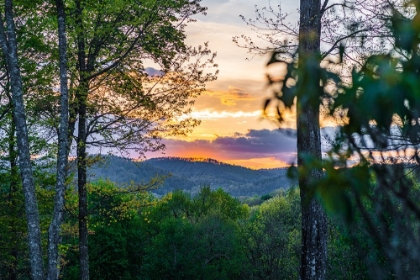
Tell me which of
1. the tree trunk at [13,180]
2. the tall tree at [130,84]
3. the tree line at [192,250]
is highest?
the tall tree at [130,84]

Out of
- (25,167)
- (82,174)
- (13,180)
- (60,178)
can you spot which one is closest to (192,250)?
(13,180)

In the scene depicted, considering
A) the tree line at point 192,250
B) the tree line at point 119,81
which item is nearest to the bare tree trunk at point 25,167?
the tree line at point 119,81

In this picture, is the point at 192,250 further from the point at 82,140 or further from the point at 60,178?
the point at 60,178

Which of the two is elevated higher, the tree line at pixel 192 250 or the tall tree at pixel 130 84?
the tall tree at pixel 130 84

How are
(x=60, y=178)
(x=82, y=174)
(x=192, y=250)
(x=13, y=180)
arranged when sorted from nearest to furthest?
(x=60, y=178)
(x=82, y=174)
(x=13, y=180)
(x=192, y=250)

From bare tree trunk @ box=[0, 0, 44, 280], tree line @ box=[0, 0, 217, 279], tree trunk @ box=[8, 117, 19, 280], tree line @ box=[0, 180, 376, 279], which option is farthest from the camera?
tree line @ box=[0, 180, 376, 279]

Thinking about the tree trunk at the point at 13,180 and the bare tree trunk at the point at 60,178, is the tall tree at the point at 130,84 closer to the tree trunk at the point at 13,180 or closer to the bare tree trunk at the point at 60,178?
the bare tree trunk at the point at 60,178

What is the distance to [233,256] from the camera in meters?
37.3

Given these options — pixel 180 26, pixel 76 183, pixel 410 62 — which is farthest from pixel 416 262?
pixel 76 183

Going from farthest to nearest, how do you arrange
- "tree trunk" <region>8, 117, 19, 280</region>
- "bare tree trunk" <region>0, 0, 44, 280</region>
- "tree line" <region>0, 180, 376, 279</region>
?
"tree line" <region>0, 180, 376, 279</region> → "tree trunk" <region>8, 117, 19, 280</region> → "bare tree trunk" <region>0, 0, 44, 280</region>

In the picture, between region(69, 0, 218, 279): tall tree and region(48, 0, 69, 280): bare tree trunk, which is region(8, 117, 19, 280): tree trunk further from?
region(48, 0, 69, 280): bare tree trunk

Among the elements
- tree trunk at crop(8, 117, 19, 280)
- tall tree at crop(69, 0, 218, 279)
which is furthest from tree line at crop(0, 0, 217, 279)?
tree trunk at crop(8, 117, 19, 280)

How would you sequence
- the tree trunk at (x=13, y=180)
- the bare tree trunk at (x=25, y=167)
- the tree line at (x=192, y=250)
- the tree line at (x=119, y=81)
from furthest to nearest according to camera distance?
the tree line at (x=192, y=250) < the tree trunk at (x=13, y=180) < the tree line at (x=119, y=81) < the bare tree trunk at (x=25, y=167)

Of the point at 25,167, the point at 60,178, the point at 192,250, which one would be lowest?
the point at 192,250
